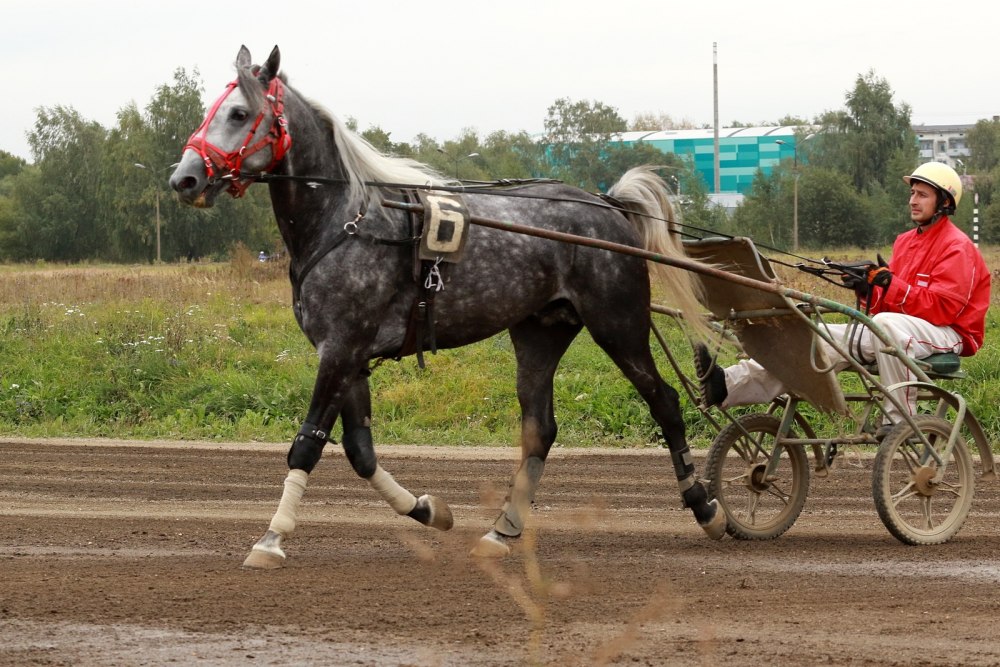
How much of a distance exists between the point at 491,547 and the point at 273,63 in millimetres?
2195

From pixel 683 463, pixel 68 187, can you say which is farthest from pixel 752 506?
pixel 68 187

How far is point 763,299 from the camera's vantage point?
6.00m

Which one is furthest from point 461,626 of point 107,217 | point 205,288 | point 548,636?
point 107,217

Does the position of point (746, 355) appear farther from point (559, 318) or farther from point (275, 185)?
point (275, 185)

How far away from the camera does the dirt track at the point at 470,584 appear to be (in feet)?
13.1

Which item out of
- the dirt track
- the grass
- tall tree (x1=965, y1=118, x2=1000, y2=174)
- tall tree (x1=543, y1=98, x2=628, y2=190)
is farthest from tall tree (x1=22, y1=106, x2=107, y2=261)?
tall tree (x1=965, y1=118, x2=1000, y2=174)

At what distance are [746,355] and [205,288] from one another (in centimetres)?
1268

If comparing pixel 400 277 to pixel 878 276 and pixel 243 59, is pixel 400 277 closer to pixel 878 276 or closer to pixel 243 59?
pixel 243 59

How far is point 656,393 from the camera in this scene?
6094mm

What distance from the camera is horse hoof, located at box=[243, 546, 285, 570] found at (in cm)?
518

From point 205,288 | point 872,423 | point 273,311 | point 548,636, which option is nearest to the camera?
point 548,636

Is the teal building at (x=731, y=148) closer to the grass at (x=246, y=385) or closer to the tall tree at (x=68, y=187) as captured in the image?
the tall tree at (x=68, y=187)

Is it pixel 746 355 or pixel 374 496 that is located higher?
pixel 746 355

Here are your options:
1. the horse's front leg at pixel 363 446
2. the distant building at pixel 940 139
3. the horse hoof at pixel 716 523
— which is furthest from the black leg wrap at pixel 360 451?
the distant building at pixel 940 139
